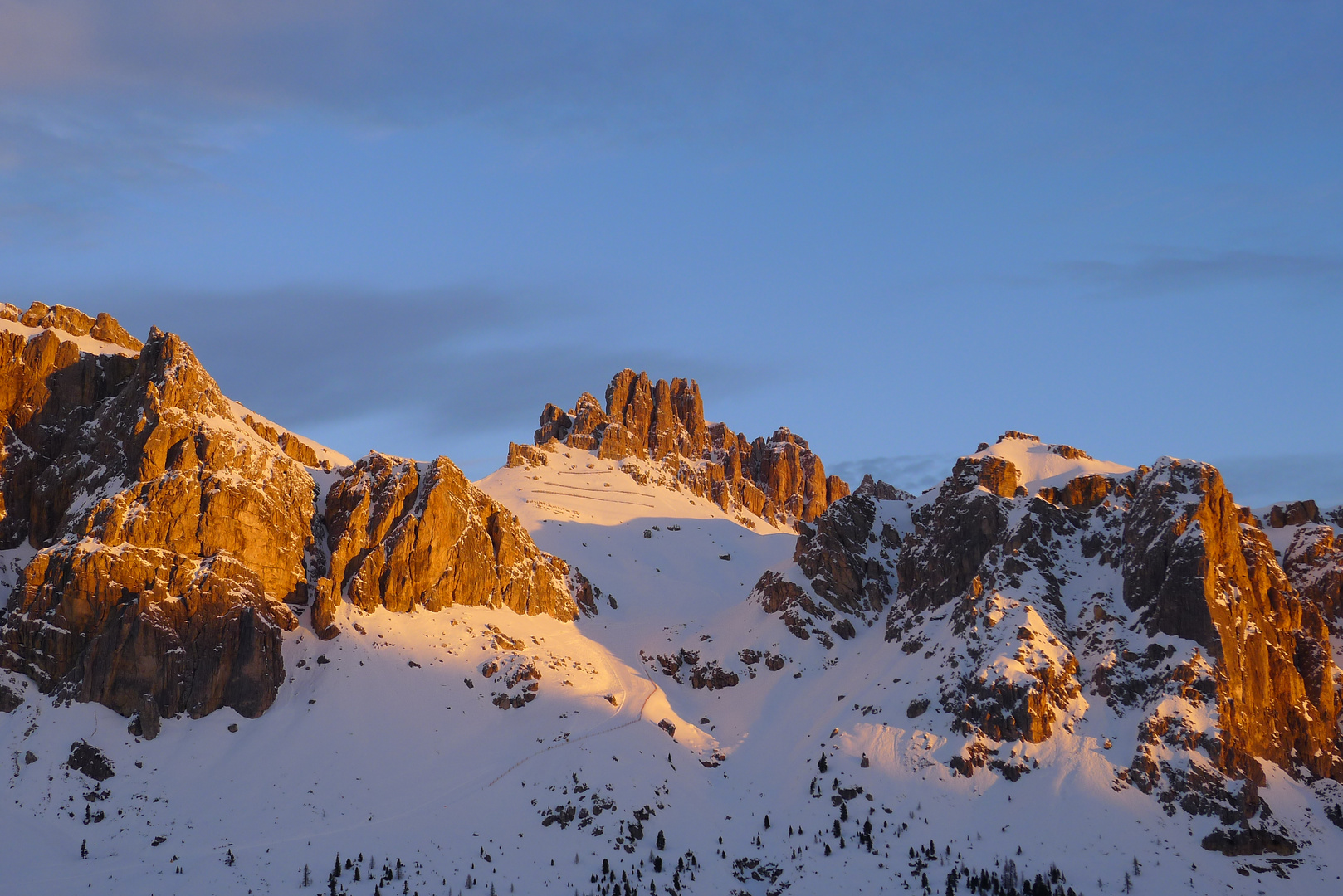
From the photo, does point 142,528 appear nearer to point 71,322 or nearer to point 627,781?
point 71,322

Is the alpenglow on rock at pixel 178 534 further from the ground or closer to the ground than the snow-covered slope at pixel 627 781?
further from the ground

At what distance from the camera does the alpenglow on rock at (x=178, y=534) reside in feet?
408

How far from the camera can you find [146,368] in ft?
475

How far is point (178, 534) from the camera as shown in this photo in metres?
132

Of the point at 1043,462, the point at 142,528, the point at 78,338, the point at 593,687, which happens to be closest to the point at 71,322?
the point at 78,338

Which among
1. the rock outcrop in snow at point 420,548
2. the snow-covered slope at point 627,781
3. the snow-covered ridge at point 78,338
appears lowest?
the snow-covered slope at point 627,781

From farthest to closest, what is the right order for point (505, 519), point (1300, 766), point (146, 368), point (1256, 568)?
point (505, 519), point (146, 368), point (1256, 568), point (1300, 766)

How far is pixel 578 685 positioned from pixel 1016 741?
50.4 metres

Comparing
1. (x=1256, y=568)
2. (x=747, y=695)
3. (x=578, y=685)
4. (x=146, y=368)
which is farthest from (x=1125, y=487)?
(x=146, y=368)

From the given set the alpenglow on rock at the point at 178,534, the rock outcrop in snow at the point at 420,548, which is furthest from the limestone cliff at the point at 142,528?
the rock outcrop in snow at the point at 420,548

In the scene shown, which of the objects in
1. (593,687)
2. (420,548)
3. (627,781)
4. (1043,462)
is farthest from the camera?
(1043,462)

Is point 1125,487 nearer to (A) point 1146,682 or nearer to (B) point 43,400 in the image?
(A) point 1146,682

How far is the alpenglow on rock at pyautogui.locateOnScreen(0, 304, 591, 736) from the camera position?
4902 inches

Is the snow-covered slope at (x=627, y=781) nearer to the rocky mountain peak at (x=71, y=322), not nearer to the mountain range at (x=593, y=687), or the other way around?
the mountain range at (x=593, y=687)
